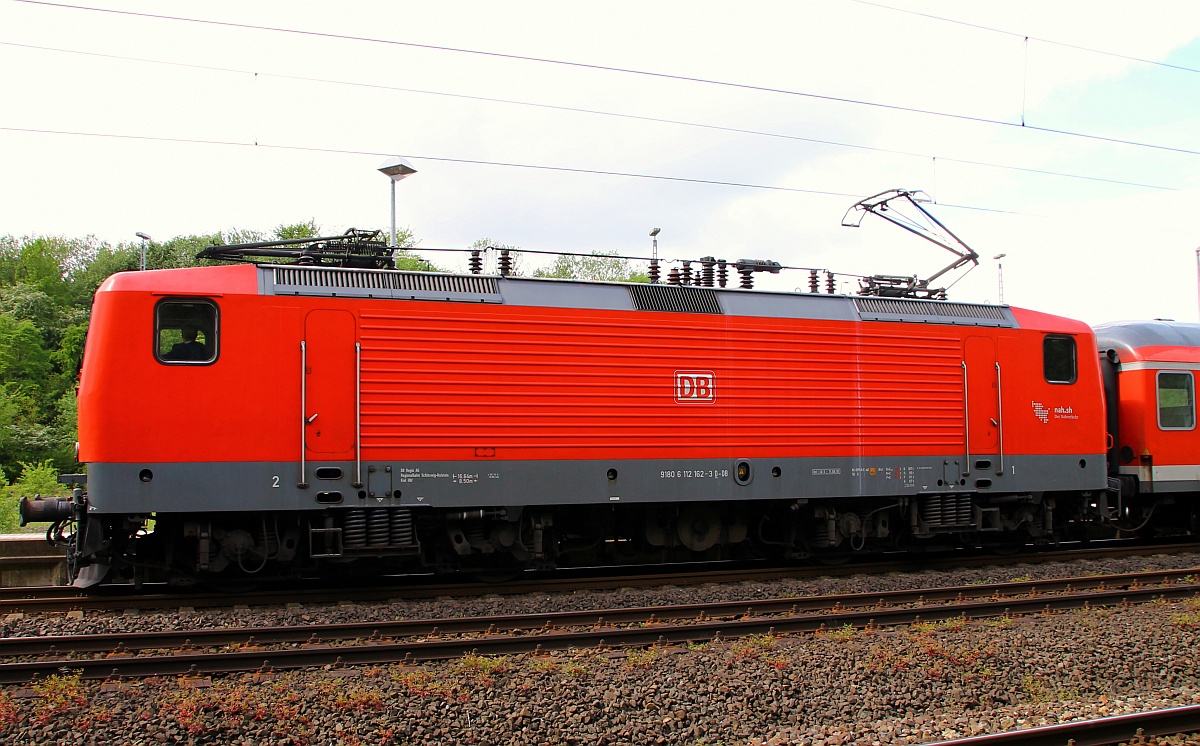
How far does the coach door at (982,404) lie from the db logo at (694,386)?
408 centimetres

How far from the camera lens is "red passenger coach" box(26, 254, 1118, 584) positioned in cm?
900

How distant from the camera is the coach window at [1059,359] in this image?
12703 mm

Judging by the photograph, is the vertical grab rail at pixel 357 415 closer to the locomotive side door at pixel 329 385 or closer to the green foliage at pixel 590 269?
the locomotive side door at pixel 329 385

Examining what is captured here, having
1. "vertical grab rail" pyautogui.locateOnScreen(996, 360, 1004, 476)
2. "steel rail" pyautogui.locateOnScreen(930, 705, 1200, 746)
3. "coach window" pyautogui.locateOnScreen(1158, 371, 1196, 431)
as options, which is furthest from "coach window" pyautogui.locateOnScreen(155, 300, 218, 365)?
"coach window" pyautogui.locateOnScreen(1158, 371, 1196, 431)

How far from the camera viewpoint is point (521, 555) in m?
10.4

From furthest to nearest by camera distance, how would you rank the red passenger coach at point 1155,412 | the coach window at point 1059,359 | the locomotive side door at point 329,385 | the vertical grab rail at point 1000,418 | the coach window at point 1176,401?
the coach window at point 1176,401, the red passenger coach at point 1155,412, the coach window at point 1059,359, the vertical grab rail at point 1000,418, the locomotive side door at point 329,385

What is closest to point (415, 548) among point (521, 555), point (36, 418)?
point (521, 555)

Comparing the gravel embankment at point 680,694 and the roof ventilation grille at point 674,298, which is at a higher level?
the roof ventilation grille at point 674,298

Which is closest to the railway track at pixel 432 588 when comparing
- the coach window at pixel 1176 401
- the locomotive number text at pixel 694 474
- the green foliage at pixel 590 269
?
the locomotive number text at pixel 694 474

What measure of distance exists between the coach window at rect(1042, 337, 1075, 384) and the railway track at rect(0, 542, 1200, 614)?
270 centimetres

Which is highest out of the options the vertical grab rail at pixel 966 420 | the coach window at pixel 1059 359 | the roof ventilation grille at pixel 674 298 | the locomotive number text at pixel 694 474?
the roof ventilation grille at pixel 674 298

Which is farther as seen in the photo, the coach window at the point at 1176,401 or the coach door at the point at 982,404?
the coach window at the point at 1176,401

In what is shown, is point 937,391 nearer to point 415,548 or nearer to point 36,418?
point 415,548

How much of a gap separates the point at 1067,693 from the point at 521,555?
5.94 metres
